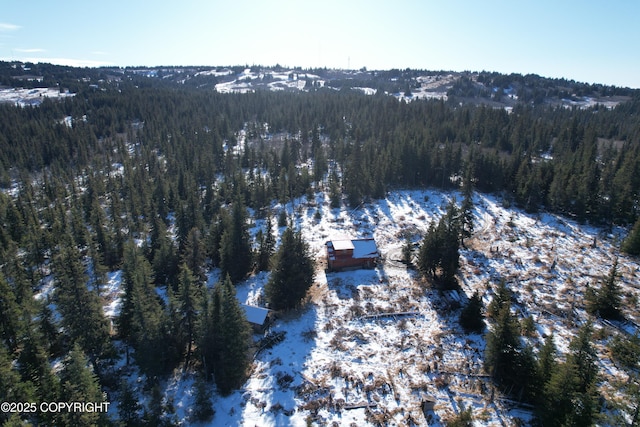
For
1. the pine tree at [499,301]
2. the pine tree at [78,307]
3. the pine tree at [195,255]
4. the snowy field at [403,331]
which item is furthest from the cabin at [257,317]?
the pine tree at [499,301]

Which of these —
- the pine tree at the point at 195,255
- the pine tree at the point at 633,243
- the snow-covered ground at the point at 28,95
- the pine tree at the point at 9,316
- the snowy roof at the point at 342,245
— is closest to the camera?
the pine tree at the point at 9,316

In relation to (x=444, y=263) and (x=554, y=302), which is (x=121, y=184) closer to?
(x=444, y=263)

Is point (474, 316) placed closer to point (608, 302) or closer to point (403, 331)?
point (403, 331)

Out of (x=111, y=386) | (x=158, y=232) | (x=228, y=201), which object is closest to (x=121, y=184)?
(x=228, y=201)

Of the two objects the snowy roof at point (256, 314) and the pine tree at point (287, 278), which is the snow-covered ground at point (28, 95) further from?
the snowy roof at point (256, 314)

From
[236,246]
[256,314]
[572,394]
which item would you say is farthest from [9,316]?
[572,394]

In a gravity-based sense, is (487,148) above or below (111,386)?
above
